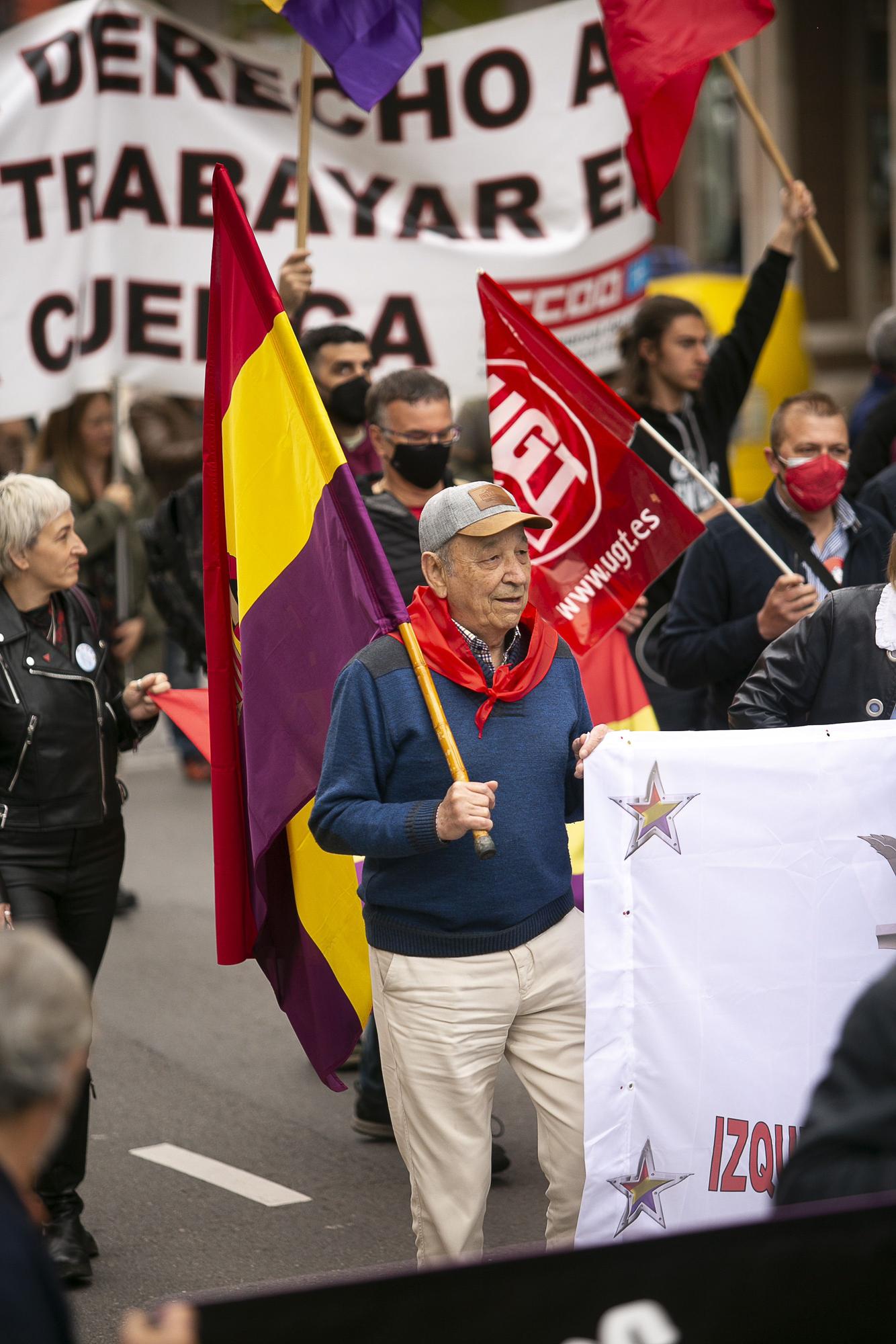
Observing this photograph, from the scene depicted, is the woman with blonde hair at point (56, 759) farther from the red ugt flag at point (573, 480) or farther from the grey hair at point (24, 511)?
the red ugt flag at point (573, 480)

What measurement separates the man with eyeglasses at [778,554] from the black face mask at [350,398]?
5.04ft

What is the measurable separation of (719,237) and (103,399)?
15.0m

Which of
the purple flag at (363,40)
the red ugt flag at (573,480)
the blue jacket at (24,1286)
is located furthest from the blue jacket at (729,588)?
the blue jacket at (24,1286)

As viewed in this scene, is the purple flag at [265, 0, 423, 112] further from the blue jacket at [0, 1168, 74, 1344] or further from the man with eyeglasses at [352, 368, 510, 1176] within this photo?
the blue jacket at [0, 1168, 74, 1344]

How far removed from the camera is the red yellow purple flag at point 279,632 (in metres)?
4.61

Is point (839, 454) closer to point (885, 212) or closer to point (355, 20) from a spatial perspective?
point (355, 20)

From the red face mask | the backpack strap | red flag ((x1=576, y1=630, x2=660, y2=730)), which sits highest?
the red face mask

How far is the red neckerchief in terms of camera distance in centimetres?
412

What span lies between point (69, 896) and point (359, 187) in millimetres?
3904

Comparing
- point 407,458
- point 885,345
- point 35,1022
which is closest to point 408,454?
point 407,458

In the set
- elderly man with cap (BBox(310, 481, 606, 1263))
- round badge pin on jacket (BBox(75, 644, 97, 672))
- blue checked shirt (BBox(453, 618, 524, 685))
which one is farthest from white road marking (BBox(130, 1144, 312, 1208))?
blue checked shirt (BBox(453, 618, 524, 685))

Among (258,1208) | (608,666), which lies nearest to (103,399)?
(608,666)

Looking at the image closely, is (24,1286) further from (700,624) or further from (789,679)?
(700,624)

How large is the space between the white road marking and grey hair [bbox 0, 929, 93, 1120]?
10.7 ft
